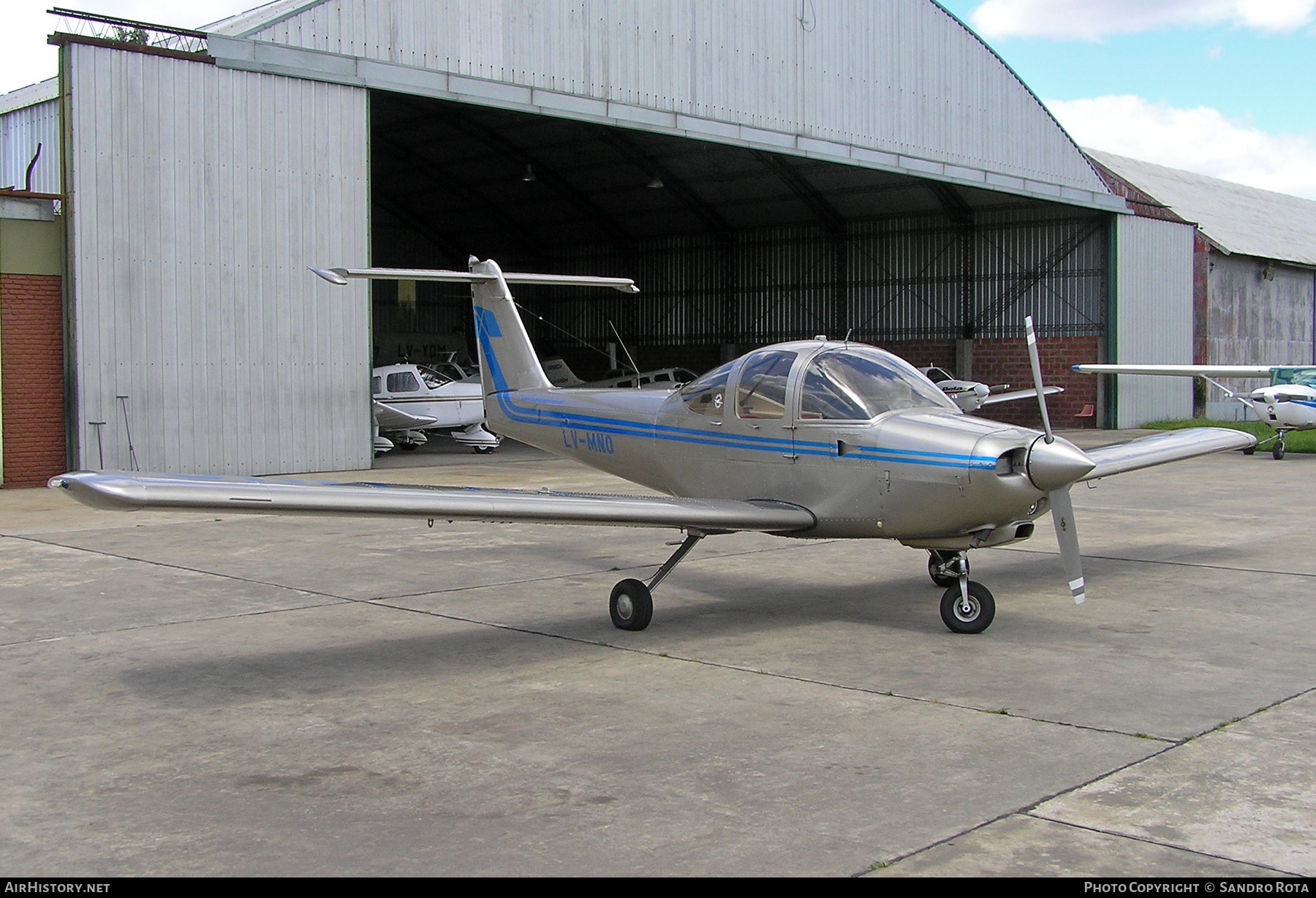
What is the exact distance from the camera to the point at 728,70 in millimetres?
23375

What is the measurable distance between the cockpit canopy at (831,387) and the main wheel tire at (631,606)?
1506mm

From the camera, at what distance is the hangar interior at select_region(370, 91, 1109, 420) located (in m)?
32.1

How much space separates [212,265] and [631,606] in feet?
42.4

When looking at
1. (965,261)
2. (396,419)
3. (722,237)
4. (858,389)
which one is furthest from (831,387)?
(722,237)

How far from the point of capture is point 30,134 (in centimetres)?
1939

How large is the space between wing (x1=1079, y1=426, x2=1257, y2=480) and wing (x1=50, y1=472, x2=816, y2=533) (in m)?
3.01

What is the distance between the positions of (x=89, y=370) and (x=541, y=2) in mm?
9625

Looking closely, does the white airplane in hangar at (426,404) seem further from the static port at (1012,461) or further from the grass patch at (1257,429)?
the static port at (1012,461)

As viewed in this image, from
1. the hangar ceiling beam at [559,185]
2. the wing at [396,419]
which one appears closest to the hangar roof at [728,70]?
the wing at [396,419]

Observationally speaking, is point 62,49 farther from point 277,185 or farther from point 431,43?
point 431,43

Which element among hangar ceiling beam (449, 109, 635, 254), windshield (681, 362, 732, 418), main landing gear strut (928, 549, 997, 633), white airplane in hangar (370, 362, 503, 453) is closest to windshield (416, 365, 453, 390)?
white airplane in hangar (370, 362, 503, 453)

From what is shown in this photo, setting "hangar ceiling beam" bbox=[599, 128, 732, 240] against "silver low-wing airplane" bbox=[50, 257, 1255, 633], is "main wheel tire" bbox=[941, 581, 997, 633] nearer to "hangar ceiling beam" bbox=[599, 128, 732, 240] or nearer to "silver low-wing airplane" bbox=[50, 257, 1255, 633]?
"silver low-wing airplane" bbox=[50, 257, 1255, 633]

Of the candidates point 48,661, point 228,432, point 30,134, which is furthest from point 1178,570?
point 30,134

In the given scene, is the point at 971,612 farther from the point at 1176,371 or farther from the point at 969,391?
the point at 969,391
